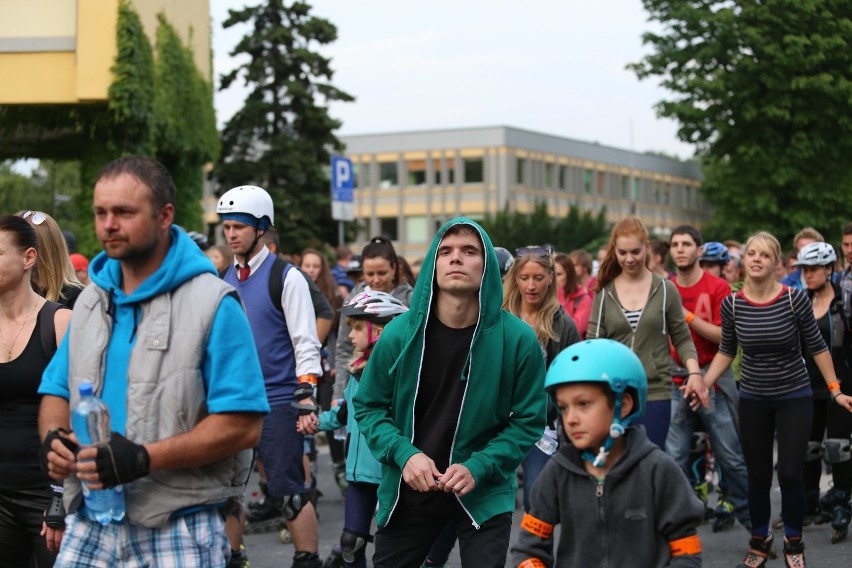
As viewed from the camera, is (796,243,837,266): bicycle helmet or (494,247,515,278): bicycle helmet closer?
(494,247,515,278): bicycle helmet

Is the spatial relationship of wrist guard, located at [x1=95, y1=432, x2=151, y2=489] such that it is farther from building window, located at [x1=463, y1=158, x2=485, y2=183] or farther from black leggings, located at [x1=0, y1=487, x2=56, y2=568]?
building window, located at [x1=463, y1=158, x2=485, y2=183]

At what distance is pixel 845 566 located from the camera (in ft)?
29.3

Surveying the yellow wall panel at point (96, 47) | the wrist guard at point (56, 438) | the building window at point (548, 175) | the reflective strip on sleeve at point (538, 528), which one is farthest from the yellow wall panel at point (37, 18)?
the building window at point (548, 175)

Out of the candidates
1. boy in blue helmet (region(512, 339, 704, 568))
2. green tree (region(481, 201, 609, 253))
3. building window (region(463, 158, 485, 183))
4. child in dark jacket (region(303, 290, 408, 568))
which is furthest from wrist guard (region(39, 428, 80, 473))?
building window (region(463, 158, 485, 183))

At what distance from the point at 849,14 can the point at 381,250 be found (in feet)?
100

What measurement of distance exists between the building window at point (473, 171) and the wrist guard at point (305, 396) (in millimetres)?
76274

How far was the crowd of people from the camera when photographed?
163 inches

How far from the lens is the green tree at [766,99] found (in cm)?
3638

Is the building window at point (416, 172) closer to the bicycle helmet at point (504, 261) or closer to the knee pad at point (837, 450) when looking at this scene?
the knee pad at point (837, 450)

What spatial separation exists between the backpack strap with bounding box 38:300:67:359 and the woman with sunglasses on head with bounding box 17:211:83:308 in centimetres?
72

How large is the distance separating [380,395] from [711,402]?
5045 mm

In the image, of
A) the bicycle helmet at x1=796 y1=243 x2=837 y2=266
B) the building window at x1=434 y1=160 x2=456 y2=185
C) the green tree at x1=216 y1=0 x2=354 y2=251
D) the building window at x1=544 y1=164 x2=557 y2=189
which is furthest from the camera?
the building window at x1=544 y1=164 x2=557 y2=189

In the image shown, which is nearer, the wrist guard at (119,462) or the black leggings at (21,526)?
the wrist guard at (119,462)

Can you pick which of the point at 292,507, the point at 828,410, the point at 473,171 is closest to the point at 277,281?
the point at 292,507
